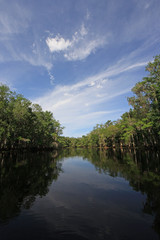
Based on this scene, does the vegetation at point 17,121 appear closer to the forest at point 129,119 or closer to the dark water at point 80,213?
the forest at point 129,119

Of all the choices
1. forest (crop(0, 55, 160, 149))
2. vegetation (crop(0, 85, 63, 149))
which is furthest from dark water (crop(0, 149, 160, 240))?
vegetation (crop(0, 85, 63, 149))

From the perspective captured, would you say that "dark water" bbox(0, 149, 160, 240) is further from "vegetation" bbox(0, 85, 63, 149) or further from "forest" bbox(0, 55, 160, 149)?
"vegetation" bbox(0, 85, 63, 149)

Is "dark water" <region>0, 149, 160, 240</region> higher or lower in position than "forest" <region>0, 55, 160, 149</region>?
lower

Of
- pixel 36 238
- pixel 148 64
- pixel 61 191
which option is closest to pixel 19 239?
pixel 36 238

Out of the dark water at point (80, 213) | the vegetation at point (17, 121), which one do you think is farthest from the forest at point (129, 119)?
the dark water at point (80, 213)

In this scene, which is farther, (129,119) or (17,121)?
(129,119)

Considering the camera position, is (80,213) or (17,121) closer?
(80,213)

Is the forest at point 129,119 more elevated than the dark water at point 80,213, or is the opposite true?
the forest at point 129,119

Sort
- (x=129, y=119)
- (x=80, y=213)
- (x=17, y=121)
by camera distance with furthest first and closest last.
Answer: (x=129, y=119), (x=17, y=121), (x=80, y=213)

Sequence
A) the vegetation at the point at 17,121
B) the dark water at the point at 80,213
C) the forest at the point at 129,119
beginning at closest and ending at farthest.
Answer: the dark water at the point at 80,213, the forest at the point at 129,119, the vegetation at the point at 17,121

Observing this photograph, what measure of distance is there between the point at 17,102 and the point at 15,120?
706cm

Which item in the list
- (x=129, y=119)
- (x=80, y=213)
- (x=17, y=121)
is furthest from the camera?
(x=129, y=119)

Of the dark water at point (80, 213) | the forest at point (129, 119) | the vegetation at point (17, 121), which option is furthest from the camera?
the vegetation at point (17, 121)

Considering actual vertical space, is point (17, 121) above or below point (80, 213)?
above
